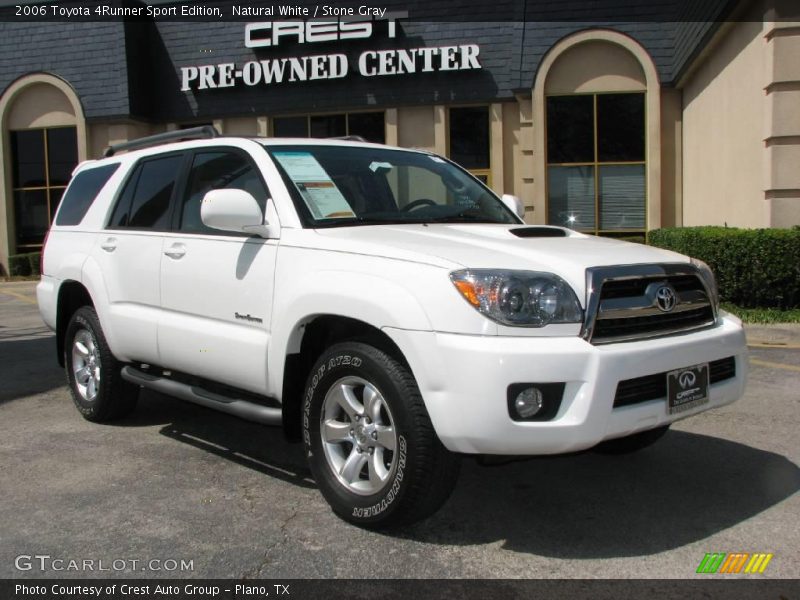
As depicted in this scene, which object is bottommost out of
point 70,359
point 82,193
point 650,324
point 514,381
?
point 70,359

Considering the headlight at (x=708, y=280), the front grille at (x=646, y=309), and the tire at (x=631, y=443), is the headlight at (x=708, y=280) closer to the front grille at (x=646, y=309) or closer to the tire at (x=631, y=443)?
the front grille at (x=646, y=309)

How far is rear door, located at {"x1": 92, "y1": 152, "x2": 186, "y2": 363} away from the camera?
5035 mm

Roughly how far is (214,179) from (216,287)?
0.81 meters

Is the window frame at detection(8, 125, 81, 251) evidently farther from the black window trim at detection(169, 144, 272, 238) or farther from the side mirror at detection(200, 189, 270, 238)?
the side mirror at detection(200, 189, 270, 238)

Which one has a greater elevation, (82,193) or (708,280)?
(82,193)

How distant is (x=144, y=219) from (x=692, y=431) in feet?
12.8

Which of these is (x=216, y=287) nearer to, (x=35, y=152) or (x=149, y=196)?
(x=149, y=196)

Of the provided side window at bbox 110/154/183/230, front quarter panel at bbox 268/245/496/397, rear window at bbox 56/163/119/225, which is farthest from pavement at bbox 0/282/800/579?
rear window at bbox 56/163/119/225

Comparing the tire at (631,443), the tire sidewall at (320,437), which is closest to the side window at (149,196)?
the tire sidewall at (320,437)

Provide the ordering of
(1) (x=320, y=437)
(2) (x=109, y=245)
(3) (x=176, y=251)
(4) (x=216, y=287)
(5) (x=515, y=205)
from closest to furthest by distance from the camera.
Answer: (1) (x=320, y=437) < (4) (x=216, y=287) < (3) (x=176, y=251) < (5) (x=515, y=205) < (2) (x=109, y=245)

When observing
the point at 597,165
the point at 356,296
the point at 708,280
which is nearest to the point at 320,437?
the point at 356,296

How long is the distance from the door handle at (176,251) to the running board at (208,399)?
77 centimetres

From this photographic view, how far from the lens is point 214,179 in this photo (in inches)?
193

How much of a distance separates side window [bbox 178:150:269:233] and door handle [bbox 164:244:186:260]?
0.41ft
